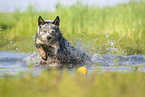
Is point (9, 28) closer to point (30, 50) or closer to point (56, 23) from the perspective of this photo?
point (30, 50)

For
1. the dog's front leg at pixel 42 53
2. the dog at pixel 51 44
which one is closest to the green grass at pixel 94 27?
the dog at pixel 51 44

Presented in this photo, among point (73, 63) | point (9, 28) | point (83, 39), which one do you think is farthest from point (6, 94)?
point (9, 28)

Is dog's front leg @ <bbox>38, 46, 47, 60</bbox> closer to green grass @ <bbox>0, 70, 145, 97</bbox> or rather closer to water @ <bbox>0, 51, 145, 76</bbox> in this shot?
water @ <bbox>0, 51, 145, 76</bbox>

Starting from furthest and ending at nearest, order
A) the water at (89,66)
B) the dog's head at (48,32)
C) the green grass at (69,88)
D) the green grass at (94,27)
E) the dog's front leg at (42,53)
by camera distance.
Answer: the green grass at (94,27) < the dog's front leg at (42,53) < the dog's head at (48,32) < the water at (89,66) < the green grass at (69,88)

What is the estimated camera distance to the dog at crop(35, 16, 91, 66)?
1019 centimetres

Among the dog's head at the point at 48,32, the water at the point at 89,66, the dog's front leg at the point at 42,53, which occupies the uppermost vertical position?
the dog's head at the point at 48,32

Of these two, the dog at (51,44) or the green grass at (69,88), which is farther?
the dog at (51,44)

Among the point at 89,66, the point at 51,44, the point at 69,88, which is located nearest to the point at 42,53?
the point at 51,44

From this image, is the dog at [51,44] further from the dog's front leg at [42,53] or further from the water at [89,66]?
the water at [89,66]

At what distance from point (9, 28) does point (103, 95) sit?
19.5 metres

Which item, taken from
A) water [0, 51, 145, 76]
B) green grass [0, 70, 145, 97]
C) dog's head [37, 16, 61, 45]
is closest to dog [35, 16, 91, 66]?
dog's head [37, 16, 61, 45]

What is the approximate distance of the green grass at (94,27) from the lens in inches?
691

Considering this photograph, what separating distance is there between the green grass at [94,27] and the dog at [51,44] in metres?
5.04

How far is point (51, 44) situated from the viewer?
33.9ft
